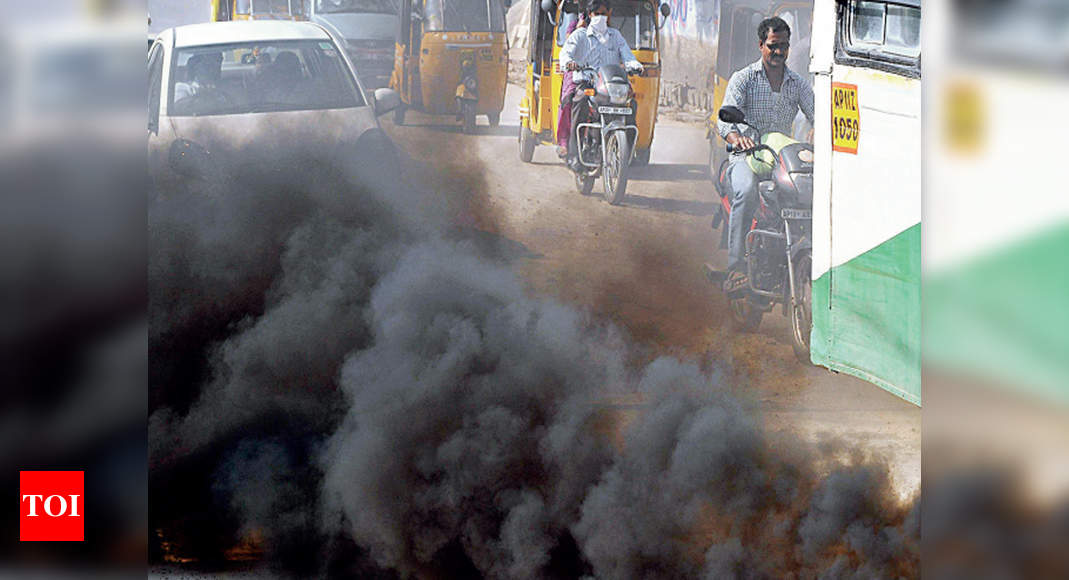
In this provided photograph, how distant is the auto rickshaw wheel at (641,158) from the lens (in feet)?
16.4

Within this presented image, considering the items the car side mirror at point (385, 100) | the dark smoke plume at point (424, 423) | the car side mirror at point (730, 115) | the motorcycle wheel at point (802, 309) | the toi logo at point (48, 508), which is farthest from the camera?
the car side mirror at point (385, 100)

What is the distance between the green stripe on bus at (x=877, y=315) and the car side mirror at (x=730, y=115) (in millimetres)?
799

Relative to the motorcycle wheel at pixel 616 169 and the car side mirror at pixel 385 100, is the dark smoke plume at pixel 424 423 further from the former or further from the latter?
the motorcycle wheel at pixel 616 169

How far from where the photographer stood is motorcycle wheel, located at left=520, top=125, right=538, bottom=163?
486 centimetres

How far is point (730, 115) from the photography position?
4.52 meters

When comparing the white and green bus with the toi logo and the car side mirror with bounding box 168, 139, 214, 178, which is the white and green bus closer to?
the car side mirror with bounding box 168, 139, 214, 178

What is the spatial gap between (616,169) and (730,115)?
678 mm

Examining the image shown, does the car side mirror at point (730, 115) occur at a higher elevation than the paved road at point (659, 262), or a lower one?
higher

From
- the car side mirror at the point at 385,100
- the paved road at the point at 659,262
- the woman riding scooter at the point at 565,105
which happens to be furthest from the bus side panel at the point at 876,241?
the car side mirror at the point at 385,100

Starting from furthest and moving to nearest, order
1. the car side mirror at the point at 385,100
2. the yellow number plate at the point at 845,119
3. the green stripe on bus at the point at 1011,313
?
the car side mirror at the point at 385,100 < the yellow number plate at the point at 845,119 < the green stripe on bus at the point at 1011,313

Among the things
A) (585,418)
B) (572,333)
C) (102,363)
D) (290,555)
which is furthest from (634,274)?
(102,363)

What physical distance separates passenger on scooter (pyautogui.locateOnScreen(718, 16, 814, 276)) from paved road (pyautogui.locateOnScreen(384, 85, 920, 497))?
14 centimetres

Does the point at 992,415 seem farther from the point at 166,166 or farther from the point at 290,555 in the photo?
the point at 166,166

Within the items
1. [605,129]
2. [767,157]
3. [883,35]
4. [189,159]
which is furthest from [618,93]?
[189,159]
